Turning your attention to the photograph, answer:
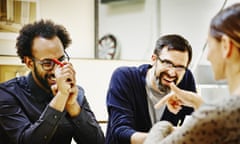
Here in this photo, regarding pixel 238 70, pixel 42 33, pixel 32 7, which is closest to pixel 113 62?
pixel 32 7

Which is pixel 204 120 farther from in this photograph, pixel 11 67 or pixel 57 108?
pixel 11 67

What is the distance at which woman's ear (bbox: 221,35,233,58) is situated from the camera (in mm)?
940

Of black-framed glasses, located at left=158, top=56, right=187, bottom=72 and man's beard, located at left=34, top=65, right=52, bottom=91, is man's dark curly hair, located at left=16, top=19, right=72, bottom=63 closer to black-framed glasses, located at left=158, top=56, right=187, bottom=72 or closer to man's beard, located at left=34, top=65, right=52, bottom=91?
man's beard, located at left=34, top=65, right=52, bottom=91

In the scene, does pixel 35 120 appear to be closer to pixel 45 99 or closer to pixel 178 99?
pixel 45 99

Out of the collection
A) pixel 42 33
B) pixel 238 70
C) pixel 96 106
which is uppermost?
pixel 42 33

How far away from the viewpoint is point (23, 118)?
1582 millimetres

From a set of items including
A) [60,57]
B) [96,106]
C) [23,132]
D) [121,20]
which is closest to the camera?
[23,132]

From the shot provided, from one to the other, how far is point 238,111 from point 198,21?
2212mm

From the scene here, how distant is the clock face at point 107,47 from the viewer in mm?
2725

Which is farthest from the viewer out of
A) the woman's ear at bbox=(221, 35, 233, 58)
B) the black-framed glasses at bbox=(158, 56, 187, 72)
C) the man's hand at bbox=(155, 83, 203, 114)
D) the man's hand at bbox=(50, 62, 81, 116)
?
the black-framed glasses at bbox=(158, 56, 187, 72)

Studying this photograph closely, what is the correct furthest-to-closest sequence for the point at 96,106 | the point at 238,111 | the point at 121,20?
the point at 121,20 < the point at 96,106 < the point at 238,111

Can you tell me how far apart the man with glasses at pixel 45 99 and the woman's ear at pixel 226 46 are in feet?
2.63

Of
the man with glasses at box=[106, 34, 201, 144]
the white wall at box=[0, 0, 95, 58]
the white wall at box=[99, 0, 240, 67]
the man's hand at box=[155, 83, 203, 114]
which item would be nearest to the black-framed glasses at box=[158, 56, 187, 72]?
the man with glasses at box=[106, 34, 201, 144]

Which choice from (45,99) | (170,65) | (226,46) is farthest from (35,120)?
(226,46)
